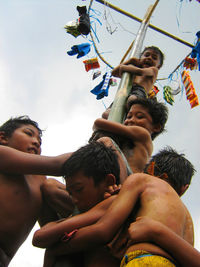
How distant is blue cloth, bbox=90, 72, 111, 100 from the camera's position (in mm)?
5344

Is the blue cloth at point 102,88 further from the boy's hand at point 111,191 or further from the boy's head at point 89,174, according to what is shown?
the boy's hand at point 111,191

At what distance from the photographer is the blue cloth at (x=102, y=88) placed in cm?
534

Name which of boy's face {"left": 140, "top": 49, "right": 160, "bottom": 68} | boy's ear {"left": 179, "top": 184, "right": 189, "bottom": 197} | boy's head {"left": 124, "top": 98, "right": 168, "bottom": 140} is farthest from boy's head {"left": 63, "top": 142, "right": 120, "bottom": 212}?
boy's face {"left": 140, "top": 49, "right": 160, "bottom": 68}

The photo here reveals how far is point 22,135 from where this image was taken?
2.49m

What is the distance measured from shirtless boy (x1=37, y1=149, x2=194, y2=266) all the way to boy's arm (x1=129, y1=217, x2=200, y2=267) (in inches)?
0.9

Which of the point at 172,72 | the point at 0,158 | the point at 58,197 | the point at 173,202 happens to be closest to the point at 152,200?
the point at 173,202

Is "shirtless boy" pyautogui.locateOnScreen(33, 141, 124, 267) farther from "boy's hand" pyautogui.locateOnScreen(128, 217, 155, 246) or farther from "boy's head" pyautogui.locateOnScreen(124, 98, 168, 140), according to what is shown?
"boy's head" pyautogui.locateOnScreen(124, 98, 168, 140)

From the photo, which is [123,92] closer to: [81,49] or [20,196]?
[20,196]

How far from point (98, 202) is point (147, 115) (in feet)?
4.76

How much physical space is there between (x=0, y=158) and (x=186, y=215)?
1.13 metres

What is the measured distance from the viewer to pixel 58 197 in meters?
2.09

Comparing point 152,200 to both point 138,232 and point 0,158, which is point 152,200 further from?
point 0,158

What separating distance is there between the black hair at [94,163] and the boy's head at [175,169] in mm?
440

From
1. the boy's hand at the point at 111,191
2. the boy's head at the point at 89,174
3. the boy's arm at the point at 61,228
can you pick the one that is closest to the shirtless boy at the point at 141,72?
the boy's head at the point at 89,174
